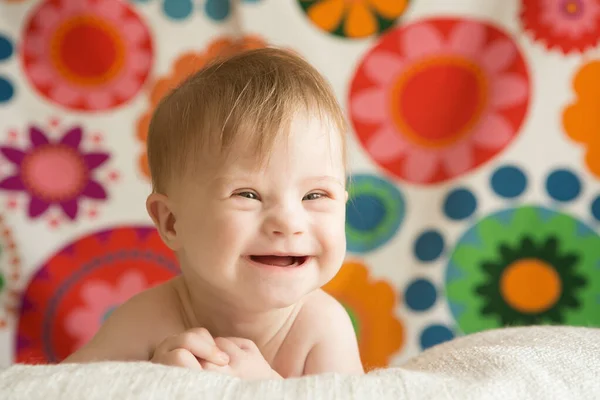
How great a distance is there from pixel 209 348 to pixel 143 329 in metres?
0.18

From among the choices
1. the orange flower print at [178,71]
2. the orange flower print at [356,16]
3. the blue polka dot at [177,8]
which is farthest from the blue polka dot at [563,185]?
the blue polka dot at [177,8]

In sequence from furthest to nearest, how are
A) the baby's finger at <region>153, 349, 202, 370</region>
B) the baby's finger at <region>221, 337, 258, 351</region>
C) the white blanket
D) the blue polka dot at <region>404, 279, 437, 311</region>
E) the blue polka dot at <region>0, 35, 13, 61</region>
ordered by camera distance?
the blue polka dot at <region>404, 279, 437, 311</region> < the blue polka dot at <region>0, 35, 13, 61</region> < the baby's finger at <region>221, 337, 258, 351</region> < the baby's finger at <region>153, 349, 202, 370</region> < the white blanket

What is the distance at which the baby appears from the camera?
71 cm

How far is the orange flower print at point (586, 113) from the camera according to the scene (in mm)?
1390

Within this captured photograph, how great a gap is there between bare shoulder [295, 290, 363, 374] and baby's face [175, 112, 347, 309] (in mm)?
119

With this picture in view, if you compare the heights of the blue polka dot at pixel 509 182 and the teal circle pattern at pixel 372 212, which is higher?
the blue polka dot at pixel 509 182

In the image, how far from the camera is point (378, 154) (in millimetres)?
1411

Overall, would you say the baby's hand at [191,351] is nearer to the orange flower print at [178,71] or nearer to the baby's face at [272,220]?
the baby's face at [272,220]

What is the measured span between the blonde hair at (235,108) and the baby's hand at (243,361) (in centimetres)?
18

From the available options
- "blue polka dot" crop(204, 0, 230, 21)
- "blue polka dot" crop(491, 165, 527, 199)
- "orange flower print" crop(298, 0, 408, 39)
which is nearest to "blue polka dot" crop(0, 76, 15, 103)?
"blue polka dot" crop(204, 0, 230, 21)

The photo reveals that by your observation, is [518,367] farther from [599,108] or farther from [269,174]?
[599,108]

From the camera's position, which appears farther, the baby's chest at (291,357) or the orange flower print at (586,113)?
the orange flower print at (586,113)

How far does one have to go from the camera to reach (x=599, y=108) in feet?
4.58

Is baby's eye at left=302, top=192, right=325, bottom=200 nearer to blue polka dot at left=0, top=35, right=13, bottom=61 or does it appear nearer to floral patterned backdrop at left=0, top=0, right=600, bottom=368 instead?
floral patterned backdrop at left=0, top=0, right=600, bottom=368
